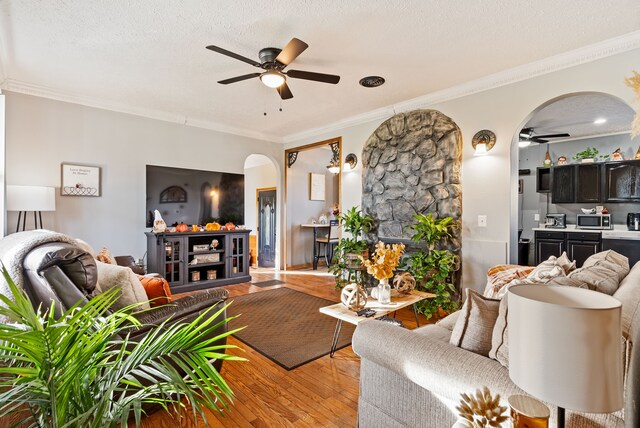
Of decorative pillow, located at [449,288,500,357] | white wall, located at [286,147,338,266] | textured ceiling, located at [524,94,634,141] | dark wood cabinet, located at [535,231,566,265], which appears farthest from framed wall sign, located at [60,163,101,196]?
dark wood cabinet, located at [535,231,566,265]

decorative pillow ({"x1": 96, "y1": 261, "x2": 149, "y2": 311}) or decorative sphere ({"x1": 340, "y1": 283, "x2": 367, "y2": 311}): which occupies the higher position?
decorative pillow ({"x1": 96, "y1": 261, "x2": 149, "y2": 311})

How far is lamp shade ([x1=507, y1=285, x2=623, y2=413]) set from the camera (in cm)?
69

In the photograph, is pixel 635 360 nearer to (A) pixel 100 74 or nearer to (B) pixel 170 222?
(A) pixel 100 74

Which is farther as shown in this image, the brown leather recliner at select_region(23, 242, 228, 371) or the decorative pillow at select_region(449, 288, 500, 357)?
the brown leather recliner at select_region(23, 242, 228, 371)

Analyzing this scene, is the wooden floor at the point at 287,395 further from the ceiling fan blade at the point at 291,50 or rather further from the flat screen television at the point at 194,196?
the flat screen television at the point at 194,196

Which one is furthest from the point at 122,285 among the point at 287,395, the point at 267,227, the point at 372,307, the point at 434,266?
the point at 267,227

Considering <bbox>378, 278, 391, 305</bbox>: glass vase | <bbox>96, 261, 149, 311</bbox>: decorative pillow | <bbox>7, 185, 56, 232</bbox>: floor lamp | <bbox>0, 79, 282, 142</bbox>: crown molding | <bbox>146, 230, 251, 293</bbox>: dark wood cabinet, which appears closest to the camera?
<bbox>96, 261, 149, 311</bbox>: decorative pillow

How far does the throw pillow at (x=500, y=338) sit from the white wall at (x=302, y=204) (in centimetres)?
561

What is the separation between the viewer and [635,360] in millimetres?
1036

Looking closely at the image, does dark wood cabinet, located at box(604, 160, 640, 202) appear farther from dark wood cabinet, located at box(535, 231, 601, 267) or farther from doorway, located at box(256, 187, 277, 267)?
doorway, located at box(256, 187, 277, 267)

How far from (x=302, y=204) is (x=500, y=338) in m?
6.01

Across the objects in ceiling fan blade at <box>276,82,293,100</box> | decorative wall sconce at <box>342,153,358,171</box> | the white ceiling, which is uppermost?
the white ceiling

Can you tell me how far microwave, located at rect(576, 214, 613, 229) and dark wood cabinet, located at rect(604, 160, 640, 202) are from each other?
0.41 metres

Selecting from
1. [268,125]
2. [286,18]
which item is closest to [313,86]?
[286,18]
